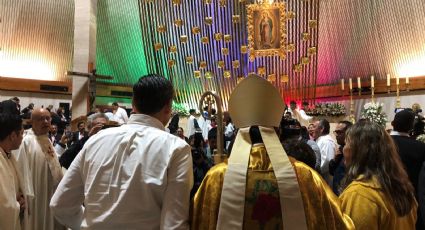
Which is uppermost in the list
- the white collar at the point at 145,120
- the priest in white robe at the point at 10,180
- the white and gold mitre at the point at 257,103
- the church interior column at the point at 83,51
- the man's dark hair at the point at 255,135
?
the church interior column at the point at 83,51

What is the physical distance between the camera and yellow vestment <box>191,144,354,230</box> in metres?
2.01

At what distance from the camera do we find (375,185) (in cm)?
241

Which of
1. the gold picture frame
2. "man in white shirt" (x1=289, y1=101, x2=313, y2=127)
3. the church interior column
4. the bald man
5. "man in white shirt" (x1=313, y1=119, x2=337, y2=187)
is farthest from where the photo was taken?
the gold picture frame

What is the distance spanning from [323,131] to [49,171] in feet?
11.3

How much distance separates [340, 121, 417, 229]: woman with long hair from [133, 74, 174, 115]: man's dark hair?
1063 millimetres

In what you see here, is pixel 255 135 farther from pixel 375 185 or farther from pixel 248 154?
pixel 375 185

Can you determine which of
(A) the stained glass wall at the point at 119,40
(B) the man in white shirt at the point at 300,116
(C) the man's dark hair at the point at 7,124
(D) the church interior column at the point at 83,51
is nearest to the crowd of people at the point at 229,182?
(C) the man's dark hair at the point at 7,124

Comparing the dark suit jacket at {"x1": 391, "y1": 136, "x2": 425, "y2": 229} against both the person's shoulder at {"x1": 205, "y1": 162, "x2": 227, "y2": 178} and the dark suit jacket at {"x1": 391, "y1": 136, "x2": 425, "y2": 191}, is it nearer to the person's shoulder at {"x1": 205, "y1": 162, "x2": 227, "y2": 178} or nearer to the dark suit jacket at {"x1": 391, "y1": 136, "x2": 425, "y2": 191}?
the dark suit jacket at {"x1": 391, "y1": 136, "x2": 425, "y2": 191}

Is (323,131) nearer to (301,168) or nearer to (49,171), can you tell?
(49,171)

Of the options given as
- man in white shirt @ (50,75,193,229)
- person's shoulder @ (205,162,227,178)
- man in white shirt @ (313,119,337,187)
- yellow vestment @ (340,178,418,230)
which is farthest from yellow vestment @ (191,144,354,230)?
man in white shirt @ (313,119,337,187)

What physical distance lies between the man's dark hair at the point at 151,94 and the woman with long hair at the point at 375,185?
106 centimetres

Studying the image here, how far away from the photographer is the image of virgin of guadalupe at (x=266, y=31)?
14328 mm

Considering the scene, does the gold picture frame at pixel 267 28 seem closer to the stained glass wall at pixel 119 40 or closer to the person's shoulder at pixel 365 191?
the stained glass wall at pixel 119 40

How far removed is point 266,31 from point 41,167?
10969 millimetres
